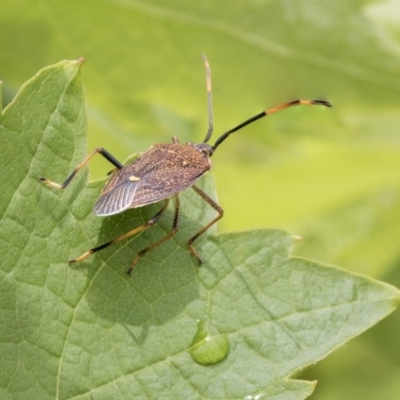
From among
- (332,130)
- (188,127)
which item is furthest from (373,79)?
(188,127)

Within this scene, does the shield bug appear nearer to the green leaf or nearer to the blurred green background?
the green leaf

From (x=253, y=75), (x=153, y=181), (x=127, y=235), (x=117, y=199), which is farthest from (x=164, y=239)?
(x=253, y=75)

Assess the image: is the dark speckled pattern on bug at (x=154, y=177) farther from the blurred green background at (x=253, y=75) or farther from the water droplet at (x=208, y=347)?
the blurred green background at (x=253, y=75)

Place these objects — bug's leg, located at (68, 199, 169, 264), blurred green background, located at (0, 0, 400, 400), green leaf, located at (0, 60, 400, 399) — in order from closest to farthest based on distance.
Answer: green leaf, located at (0, 60, 400, 399) < bug's leg, located at (68, 199, 169, 264) < blurred green background, located at (0, 0, 400, 400)

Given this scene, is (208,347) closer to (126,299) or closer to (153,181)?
(126,299)

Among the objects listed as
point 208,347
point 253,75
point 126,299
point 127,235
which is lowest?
point 208,347

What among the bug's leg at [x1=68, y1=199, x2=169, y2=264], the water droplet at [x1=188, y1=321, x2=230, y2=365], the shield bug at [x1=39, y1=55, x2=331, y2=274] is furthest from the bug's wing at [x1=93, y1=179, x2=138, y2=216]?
the water droplet at [x1=188, y1=321, x2=230, y2=365]

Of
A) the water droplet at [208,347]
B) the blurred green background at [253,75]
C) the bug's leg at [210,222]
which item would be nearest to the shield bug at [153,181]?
the bug's leg at [210,222]
